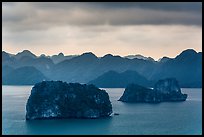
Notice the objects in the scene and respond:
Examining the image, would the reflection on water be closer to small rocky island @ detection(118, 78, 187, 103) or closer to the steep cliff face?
small rocky island @ detection(118, 78, 187, 103)

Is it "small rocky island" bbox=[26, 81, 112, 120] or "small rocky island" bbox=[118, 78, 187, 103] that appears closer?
"small rocky island" bbox=[26, 81, 112, 120]

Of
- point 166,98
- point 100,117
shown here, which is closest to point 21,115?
point 100,117

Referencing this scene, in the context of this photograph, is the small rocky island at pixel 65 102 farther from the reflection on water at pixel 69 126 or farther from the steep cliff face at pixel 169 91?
the steep cliff face at pixel 169 91

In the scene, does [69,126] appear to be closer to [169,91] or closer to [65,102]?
[65,102]

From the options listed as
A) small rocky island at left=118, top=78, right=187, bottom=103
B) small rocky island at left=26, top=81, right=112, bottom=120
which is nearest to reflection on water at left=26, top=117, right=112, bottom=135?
small rocky island at left=26, top=81, right=112, bottom=120

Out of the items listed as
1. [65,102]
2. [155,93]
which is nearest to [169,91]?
[155,93]
